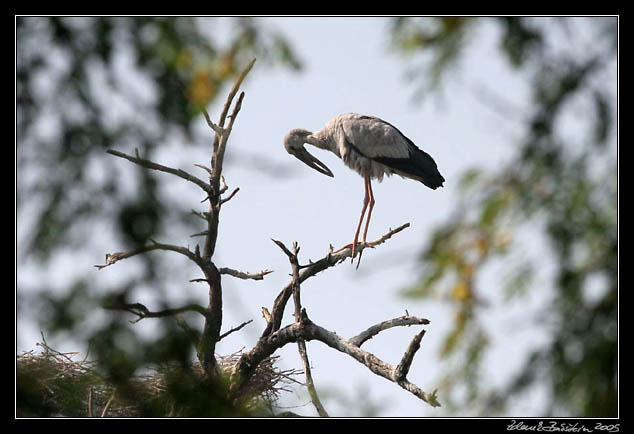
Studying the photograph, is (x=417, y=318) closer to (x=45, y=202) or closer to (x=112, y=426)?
(x=112, y=426)

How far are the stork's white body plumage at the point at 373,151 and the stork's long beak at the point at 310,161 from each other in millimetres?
321

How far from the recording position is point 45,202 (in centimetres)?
288

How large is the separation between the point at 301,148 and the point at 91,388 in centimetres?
492

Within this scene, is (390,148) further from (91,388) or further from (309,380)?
(91,388)

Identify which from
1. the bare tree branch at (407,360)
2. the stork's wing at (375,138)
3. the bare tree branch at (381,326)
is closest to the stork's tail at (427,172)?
the stork's wing at (375,138)

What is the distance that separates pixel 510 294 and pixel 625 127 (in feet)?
3.48

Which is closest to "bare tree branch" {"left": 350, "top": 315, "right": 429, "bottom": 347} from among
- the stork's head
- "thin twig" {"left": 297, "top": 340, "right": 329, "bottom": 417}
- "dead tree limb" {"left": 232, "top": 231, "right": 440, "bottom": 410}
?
"dead tree limb" {"left": 232, "top": 231, "right": 440, "bottom": 410}

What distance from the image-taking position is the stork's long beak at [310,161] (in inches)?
393

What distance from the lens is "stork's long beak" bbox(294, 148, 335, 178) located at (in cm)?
998

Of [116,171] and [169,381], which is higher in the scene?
[116,171]

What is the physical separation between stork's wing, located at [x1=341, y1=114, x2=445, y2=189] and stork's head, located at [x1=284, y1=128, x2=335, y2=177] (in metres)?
0.79

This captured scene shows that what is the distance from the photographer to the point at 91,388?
6.04m

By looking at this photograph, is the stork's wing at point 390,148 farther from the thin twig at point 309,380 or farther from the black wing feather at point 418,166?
the thin twig at point 309,380

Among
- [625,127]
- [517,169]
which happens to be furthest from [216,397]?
[625,127]
